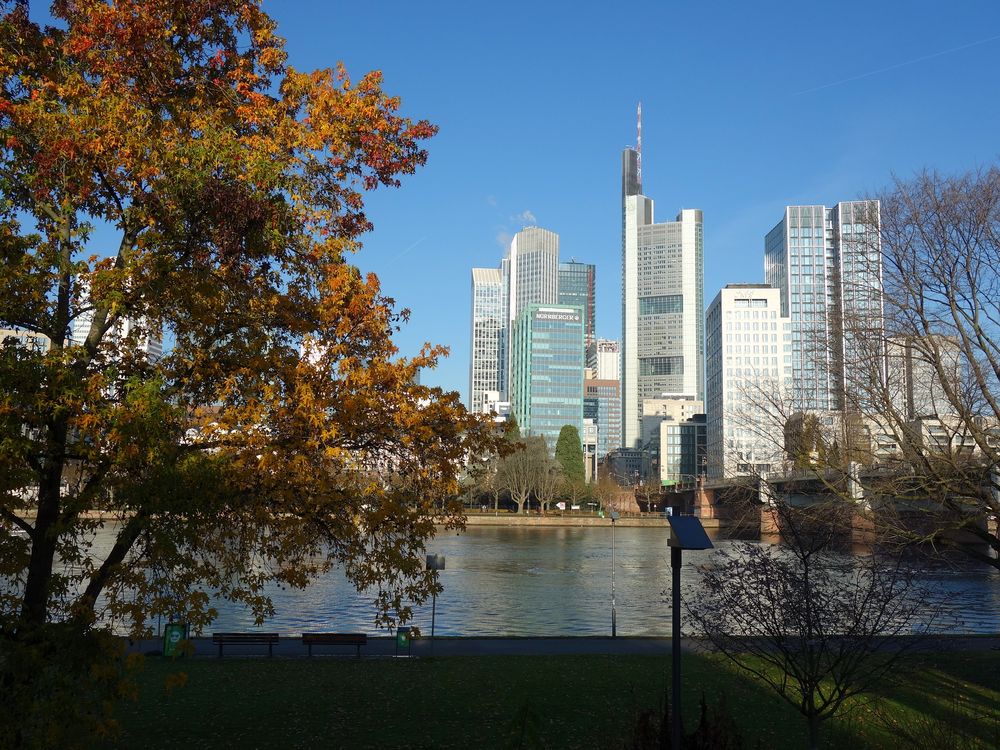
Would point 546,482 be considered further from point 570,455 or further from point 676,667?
point 676,667

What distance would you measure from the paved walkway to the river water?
12.6ft

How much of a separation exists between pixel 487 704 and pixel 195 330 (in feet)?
28.7

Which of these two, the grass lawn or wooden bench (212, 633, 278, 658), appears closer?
the grass lawn

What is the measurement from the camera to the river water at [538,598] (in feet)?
96.1

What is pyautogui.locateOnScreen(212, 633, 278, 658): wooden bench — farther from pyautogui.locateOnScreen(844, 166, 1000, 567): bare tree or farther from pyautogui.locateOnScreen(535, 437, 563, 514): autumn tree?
pyautogui.locateOnScreen(535, 437, 563, 514): autumn tree

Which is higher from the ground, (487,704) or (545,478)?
(545,478)

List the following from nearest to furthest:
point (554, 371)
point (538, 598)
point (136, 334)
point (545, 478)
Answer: point (136, 334), point (538, 598), point (545, 478), point (554, 371)

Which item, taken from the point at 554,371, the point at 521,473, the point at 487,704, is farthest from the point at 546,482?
the point at 487,704

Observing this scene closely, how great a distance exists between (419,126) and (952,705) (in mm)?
13467

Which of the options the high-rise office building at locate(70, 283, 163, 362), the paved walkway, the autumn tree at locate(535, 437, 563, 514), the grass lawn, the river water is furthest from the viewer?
the autumn tree at locate(535, 437, 563, 514)

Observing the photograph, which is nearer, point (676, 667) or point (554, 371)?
point (676, 667)

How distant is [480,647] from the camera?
884 inches

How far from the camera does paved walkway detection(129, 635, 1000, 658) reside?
21375 millimetres

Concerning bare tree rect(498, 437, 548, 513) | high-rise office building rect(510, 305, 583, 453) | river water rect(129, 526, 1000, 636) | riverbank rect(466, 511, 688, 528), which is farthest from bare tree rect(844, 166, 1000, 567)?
high-rise office building rect(510, 305, 583, 453)
